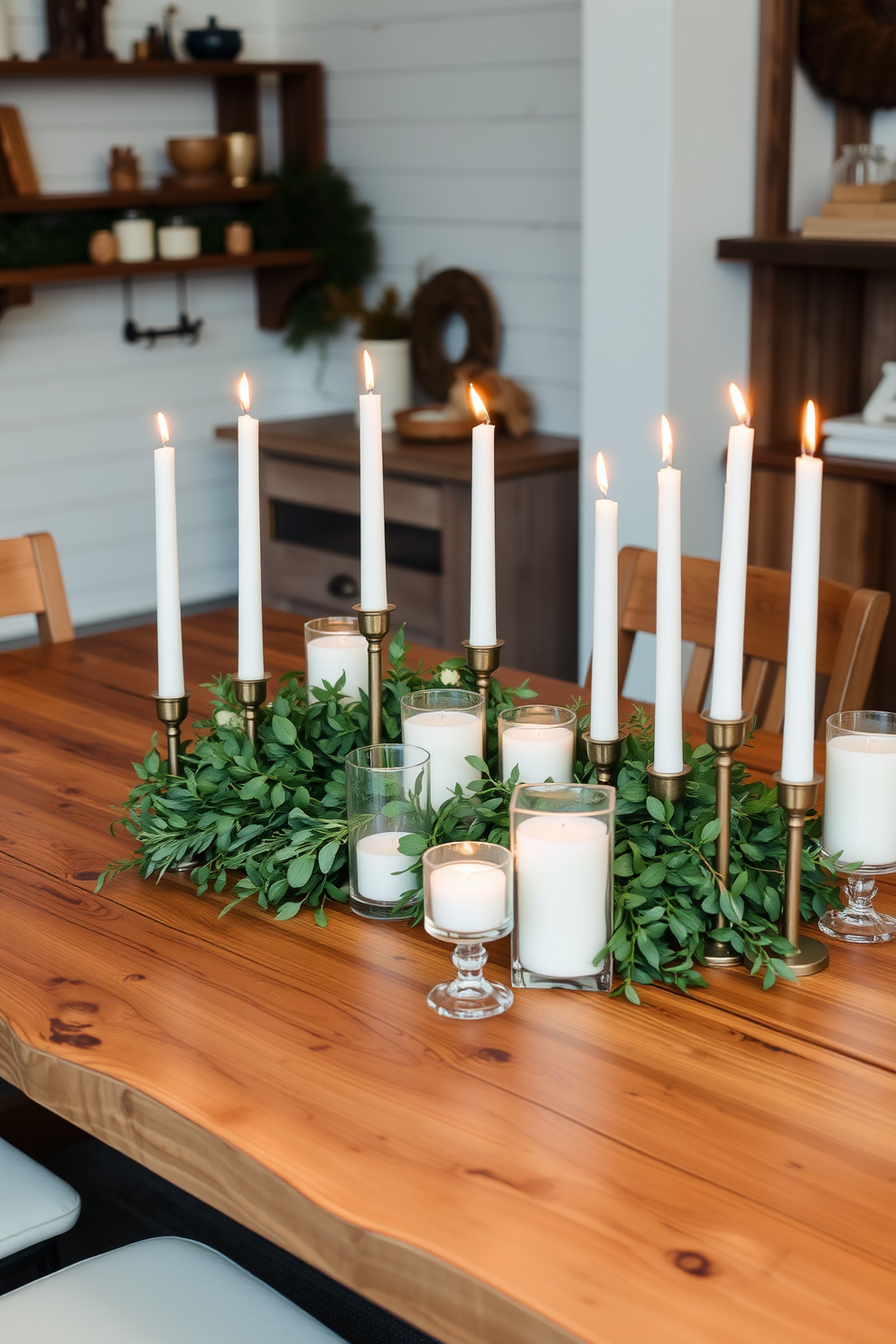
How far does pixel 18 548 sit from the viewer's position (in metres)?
2.07

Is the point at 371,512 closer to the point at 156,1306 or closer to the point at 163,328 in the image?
the point at 156,1306

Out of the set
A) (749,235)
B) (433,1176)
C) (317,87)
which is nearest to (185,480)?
(317,87)

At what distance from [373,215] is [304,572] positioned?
1114 millimetres

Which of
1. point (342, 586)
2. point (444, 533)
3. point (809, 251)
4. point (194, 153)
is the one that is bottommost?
point (342, 586)

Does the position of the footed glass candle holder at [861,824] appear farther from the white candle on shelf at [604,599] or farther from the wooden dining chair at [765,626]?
the wooden dining chair at [765,626]

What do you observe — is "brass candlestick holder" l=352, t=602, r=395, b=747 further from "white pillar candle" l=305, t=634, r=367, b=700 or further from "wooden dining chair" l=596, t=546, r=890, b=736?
"wooden dining chair" l=596, t=546, r=890, b=736

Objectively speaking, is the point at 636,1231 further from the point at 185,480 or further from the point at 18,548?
the point at 185,480

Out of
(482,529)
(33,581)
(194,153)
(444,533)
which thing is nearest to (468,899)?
(482,529)

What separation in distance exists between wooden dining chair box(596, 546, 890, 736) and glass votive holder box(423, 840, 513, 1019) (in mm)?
570

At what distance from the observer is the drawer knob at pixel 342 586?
11.7 ft

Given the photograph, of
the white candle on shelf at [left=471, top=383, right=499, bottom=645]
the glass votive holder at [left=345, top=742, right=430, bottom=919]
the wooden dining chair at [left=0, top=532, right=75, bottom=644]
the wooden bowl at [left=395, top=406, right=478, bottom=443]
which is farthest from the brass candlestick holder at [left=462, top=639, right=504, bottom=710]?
the wooden bowl at [left=395, top=406, right=478, bottom=443]

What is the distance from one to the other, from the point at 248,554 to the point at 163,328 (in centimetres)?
311

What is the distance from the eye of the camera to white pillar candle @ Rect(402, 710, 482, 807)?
3.86 ft

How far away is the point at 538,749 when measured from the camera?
1134 mm
